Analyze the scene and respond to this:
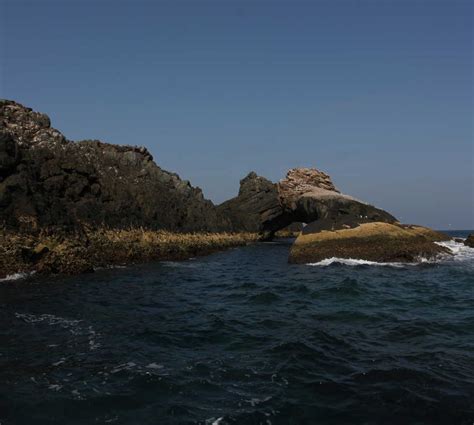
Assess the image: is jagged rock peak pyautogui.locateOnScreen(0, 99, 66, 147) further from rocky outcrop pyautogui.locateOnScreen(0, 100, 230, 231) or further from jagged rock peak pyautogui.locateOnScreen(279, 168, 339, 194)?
jagged rock peak pyautogui.locateOnScreen(279, 168, 339, 194)

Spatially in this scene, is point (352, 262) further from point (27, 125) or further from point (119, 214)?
point (27, 125)

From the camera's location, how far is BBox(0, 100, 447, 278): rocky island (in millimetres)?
27031

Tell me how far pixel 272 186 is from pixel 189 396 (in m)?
Answer: 71.7

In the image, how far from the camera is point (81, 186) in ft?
123

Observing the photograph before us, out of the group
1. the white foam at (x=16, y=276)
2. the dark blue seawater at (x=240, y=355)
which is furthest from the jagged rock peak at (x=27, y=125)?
the dark blue seawater at (x=240, y=355)

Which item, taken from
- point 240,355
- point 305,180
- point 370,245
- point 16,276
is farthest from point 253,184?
point 240,355

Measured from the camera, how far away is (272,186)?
259ft

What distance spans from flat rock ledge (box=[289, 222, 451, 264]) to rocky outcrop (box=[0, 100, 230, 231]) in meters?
18.4

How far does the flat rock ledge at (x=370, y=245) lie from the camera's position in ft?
97.5

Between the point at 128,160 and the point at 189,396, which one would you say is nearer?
the point at 189,396

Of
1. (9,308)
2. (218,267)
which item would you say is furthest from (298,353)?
(218,267)

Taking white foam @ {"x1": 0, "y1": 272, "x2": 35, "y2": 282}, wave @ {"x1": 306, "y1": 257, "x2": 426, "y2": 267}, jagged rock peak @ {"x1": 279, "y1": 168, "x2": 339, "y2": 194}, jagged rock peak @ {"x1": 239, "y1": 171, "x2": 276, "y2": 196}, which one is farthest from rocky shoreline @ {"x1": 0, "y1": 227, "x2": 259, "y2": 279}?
jagged rock peak @ {"x1": 239, "y1": 171, "x2": 276, "y2": 196}

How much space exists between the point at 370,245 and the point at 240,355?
21.8 meters

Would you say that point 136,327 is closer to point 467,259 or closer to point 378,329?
point 378,329
